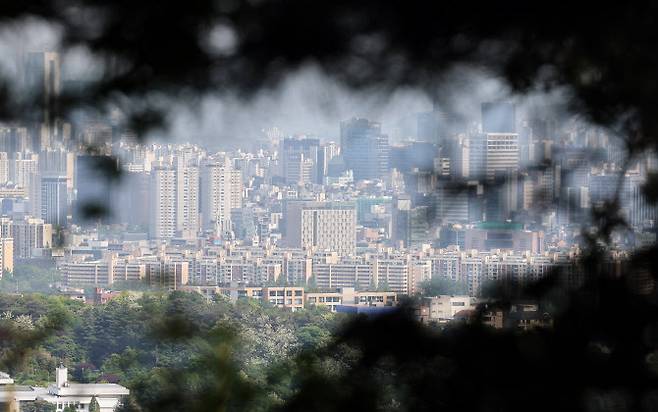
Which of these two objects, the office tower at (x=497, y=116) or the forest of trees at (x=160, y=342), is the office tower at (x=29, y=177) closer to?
the forest of trees at (x=160, y=342)

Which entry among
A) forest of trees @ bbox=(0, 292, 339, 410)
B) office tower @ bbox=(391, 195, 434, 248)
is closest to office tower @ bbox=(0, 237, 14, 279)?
forest of trees @ bbox=(0, 292, 339, 410)

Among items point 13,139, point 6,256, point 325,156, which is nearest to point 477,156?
point 325,156

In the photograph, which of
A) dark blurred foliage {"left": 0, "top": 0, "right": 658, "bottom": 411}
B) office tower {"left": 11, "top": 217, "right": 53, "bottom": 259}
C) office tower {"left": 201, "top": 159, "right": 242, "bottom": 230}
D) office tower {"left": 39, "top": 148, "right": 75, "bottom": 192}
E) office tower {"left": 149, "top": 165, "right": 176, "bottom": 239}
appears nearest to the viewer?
dark blurred foliage {"left": 0, "top": 0, "right": 658, "bottom": 411}

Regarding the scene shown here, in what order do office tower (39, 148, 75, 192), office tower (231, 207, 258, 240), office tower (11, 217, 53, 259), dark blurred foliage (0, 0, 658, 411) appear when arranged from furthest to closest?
1. office tower (231, 207, 258, 240)
2. office tower (11, 217, 53, 259)
3. office tower (39, 148, 75, 192)
4. dark blurred foliage (0, 0, 658, 411)

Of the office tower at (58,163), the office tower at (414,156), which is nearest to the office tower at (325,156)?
the office tower at (414,156)

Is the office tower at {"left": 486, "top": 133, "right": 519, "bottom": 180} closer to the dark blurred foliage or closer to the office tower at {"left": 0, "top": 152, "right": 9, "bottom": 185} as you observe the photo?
the dark blurred foliage
